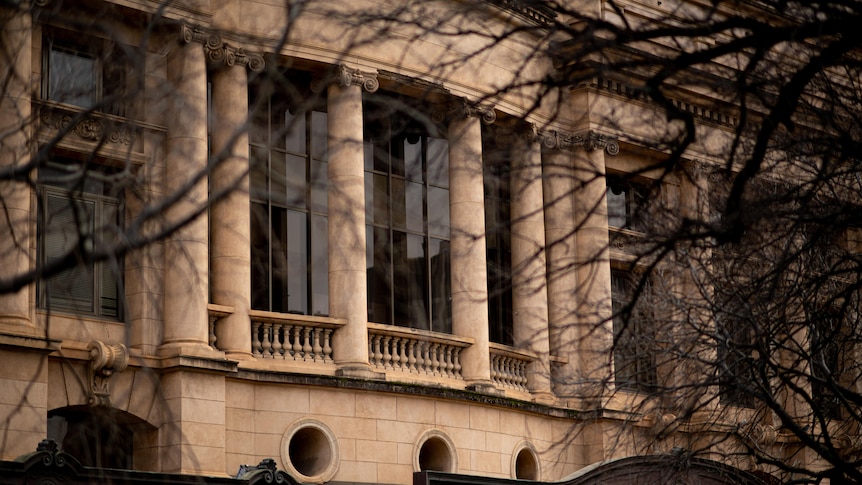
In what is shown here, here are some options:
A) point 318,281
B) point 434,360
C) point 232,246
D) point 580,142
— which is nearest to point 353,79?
point 318,281

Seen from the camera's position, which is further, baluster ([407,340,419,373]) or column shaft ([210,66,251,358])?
baluster ([407,340,419,373])

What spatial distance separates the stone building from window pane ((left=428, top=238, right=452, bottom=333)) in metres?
0.05

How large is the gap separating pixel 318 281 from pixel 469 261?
12.1 feet

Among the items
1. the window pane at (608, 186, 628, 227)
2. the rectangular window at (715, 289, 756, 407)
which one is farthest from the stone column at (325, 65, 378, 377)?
the rectangular window at (715, 289, 756, 407)

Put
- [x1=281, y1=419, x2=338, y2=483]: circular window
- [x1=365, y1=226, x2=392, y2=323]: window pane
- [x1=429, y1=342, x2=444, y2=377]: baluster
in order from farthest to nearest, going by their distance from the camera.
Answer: [x1=365, y1=226, x2=392, y2=323]: window pane, [x1=429, y1=342, x2=444, y2=377]: baluster, [x1=281, y1=419, x2=338, y2=483]: circular window

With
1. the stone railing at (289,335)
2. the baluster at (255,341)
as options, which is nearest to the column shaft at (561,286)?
the stone railing at (289,335)

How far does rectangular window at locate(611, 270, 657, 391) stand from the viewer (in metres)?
17.1

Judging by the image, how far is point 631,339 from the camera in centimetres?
2273

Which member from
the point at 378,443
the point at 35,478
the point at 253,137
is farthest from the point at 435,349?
the point at 35,478

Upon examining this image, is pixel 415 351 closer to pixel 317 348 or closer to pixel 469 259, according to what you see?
pixel 469 259

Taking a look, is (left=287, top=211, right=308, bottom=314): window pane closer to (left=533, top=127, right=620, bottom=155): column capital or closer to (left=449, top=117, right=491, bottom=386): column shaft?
(left=449, top=117, right=491, bottom=386): column shaft

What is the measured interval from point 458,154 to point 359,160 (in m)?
2.80

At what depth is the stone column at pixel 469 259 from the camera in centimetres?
3278

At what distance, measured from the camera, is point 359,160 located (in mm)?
31062
